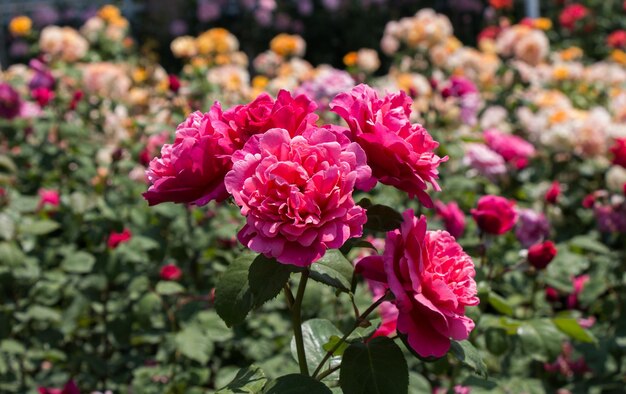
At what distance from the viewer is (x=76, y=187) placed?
9.21 feet

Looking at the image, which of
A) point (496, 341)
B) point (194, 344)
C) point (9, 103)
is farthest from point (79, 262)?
point (496, 341)

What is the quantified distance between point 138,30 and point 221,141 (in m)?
9.34

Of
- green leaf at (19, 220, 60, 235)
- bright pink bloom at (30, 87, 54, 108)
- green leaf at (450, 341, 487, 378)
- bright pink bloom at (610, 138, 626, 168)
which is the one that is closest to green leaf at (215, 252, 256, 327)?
Result: green leaf at (450, 341, 487, 378)

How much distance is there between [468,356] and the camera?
3.53 feet

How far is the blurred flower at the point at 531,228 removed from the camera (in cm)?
214

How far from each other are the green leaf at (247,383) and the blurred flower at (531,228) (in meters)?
1.21

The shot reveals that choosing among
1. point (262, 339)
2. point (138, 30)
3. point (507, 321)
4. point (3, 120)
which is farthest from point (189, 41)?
point (138, 30)

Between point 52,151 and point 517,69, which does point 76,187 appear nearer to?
point 52,151

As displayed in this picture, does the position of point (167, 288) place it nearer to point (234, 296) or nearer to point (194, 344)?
point (194, 344)

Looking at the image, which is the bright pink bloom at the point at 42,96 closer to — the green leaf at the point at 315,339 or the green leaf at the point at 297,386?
the green leaf at the point at 315,339

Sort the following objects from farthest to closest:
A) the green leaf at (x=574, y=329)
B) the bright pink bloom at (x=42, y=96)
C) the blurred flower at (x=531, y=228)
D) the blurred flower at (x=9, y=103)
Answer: the blurred flower at (x=9, y=103)
the bright pink bloom at (x=42, y=96)
the blurred flower at (x=531, y=228)
the green leaf at (x=574, y=329)

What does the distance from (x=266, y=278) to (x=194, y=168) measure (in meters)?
0.15

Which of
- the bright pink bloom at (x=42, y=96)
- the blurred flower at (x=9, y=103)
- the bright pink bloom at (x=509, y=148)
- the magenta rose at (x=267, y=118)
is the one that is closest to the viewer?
the magenta rose at (x=267, y=118)

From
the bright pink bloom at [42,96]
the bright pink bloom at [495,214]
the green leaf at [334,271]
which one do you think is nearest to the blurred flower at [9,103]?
the bright pink bloom at [42,96]
